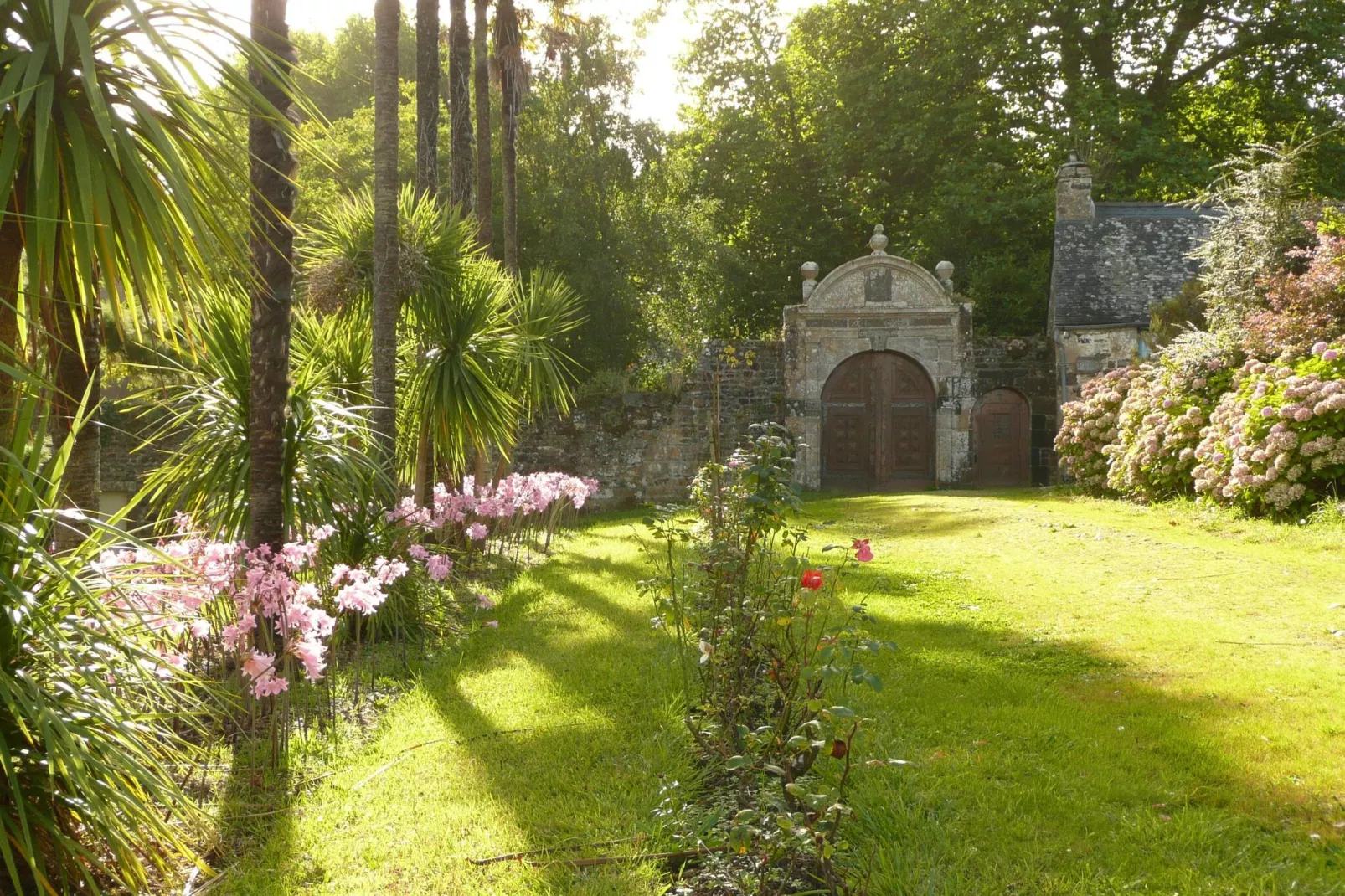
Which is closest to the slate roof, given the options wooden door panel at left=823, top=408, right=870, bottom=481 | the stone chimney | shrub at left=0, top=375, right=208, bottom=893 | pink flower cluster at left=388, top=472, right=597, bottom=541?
the stone chimney

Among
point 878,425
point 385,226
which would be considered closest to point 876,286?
point 878,425

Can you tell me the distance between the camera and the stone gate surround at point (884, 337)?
18234 millimetres

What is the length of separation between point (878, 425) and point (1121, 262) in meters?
5.14

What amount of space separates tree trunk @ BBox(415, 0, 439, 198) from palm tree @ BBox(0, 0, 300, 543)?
690 centimetres

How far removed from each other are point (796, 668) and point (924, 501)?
436 inches

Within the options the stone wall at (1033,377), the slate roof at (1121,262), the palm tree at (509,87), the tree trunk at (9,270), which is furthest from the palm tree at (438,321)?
the slate roof at (1121,262)

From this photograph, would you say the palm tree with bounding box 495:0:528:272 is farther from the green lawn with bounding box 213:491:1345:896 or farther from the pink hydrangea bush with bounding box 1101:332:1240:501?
the green lawn with bounding box 213:491:1345:896

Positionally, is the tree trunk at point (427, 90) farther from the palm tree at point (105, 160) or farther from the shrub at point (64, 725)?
the shrub at point (64, 725)

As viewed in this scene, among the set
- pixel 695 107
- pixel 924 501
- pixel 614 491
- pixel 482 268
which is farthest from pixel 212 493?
pixel 695 107

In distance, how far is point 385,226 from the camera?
311 inches

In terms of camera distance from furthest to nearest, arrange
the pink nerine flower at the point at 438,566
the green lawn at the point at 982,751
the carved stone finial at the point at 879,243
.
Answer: the carved stone finial at the point at 879,243 → the pink nerine flower at the point at 438,566 → the green lawn at the point at 982,751

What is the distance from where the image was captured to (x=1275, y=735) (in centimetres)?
397

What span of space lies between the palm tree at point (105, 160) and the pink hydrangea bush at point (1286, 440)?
912 cm

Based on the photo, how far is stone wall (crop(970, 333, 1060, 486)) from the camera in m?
18.4
